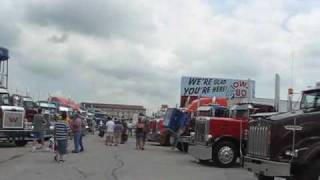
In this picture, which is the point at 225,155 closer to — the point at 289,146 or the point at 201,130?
the point at 201,130

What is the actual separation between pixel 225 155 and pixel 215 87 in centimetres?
3071

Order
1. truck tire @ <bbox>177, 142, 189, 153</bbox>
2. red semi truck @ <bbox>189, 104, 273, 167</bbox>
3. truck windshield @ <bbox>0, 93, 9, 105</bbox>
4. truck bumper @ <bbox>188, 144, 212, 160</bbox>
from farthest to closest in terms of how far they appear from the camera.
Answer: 1. truck windshield @ <bbox>0, 93, 9, 105</bbox>
2. truck tire @ <bbox>177, 142, 189, 153</bbox>
3. truck bumper @ <bbox>188, 144, 212, 160</bbox>
4. red semi truck @ <bbox>189, 104, 273, 167</bbox>

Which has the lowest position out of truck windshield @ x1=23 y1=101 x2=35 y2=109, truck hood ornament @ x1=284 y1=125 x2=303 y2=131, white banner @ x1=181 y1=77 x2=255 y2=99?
truck hood ornament @ x1=284 y1=125 x2=303 y2=131

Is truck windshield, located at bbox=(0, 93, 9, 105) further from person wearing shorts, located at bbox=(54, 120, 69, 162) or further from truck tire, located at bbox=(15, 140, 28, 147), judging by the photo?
person wearing shorts, located at bbox=(54, 120, 69, 162)

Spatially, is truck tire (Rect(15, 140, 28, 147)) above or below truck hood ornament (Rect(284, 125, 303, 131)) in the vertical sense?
below

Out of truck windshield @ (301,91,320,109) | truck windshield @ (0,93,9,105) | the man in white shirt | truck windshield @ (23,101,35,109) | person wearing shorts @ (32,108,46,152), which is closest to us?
truck windshield @ (301,91,320,109)

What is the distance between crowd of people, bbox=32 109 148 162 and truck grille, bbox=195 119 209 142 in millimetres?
4954

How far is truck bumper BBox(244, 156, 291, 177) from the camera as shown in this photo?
1412 cm

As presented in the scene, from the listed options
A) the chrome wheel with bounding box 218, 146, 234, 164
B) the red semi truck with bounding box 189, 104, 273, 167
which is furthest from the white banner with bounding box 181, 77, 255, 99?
the chrome wheel with bounding box 218, 146, 234, 164

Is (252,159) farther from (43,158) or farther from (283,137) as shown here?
(43,158)

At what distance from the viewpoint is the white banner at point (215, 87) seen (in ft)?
161

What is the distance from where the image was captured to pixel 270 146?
48.2 feet

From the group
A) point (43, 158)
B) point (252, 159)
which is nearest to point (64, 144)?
point (43, 158)

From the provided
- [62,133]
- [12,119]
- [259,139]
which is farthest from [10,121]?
[259,139]
